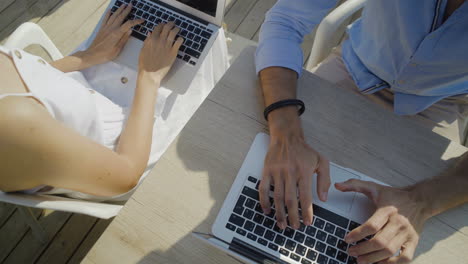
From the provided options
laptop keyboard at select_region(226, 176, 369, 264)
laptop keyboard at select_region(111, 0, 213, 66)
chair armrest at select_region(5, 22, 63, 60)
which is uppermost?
laptop keyboard at select_region(111, 0, 213, 66)

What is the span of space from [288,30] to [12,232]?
1.41m

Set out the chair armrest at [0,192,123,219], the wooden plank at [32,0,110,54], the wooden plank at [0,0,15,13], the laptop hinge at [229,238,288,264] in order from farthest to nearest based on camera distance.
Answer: the wooden plank at [0,0,15,13] < the wooden plank at [32,0,110,54] < the chair armrest at [0,192,123,219] < the laptop hinge at [229,238,288,264]

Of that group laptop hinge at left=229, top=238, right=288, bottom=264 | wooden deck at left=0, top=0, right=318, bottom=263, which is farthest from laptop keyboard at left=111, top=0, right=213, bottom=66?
wooden deck at left=0, top=0, right=318, bottom=263

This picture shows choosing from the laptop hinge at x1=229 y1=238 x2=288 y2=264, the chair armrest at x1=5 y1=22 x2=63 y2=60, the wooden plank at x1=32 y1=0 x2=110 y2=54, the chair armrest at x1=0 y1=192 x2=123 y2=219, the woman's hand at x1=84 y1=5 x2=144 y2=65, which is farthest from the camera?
the wooden plank at x1=32 y1=0 x2=110 y2=54

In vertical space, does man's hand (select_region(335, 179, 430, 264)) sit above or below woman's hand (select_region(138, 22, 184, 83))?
below

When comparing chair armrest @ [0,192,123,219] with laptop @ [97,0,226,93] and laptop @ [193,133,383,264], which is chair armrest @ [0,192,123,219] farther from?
laptop @ [97,0,226,93]

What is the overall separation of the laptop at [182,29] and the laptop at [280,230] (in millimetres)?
539

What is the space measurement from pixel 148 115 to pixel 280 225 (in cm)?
54

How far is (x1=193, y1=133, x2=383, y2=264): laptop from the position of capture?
609 mm

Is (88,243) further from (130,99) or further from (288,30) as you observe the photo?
(288,30)

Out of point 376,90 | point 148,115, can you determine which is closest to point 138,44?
point 148,115

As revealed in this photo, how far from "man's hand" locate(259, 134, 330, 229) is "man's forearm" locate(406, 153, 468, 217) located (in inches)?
8.1

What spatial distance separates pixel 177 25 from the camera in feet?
3.62

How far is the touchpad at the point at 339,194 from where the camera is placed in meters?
0.66
